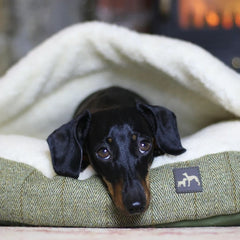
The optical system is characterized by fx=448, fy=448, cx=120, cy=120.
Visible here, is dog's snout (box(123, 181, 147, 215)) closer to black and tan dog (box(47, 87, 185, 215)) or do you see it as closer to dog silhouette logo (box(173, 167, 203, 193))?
black and tan dog (box(47, 87, 185, 215))

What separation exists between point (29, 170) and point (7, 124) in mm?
481

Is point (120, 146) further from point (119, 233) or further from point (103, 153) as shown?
point (119, 233)

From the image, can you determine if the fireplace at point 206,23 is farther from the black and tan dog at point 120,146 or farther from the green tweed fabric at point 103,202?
the green tweed fabric at point 103,202

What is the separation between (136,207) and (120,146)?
8.0 inches

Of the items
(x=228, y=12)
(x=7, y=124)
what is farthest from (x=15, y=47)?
(x=228, y=12)

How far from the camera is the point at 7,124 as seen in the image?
1681mm

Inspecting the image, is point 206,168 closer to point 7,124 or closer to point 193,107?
point 193,107

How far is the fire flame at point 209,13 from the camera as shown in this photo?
9.12 ft

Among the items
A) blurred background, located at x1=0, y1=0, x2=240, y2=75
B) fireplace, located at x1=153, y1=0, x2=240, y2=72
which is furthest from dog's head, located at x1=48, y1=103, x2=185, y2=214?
fireplace, located at x1=153, y1=0, x2=240, y2=72

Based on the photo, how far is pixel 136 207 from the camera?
1085 mm

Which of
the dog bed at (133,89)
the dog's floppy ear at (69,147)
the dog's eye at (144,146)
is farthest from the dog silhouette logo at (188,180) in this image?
the dog's floppy ear at (69,147)

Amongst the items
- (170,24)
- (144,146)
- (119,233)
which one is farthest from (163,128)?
(170,24)

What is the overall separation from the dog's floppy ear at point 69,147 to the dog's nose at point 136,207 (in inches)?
9.0

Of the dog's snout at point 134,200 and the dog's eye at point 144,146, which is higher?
the dog's eye at point 144,146
